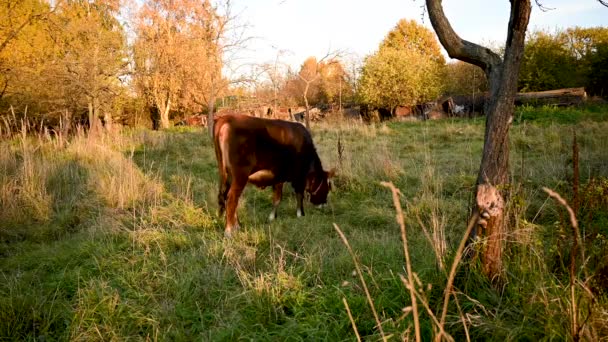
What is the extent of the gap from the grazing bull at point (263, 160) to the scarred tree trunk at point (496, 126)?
2799 mm

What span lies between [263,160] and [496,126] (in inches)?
128

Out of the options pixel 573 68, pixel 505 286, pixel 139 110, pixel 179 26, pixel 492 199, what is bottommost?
pixel 505 286

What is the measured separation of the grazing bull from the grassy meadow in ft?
1.13

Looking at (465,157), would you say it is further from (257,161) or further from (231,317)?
(231,317)

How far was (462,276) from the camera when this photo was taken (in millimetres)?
2459

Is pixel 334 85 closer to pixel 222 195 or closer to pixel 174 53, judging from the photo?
pixel 174 53

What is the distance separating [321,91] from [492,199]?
96.2 feet

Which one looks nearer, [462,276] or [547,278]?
[547,278]

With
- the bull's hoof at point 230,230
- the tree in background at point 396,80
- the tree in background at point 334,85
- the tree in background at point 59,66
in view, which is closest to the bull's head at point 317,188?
the bull's hoof at point 230,230

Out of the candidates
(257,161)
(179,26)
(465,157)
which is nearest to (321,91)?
(179,26)

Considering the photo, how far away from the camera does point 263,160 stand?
17.2 ft

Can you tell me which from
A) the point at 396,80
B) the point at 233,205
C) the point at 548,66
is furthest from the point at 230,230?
the point at 548,66

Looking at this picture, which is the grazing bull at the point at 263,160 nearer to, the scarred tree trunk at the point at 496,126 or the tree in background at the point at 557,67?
the scarred tree trunk at the point at 496,126

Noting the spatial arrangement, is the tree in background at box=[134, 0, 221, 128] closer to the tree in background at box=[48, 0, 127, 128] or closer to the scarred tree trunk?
the tree in background at box=[48, 0, 127, 128]
